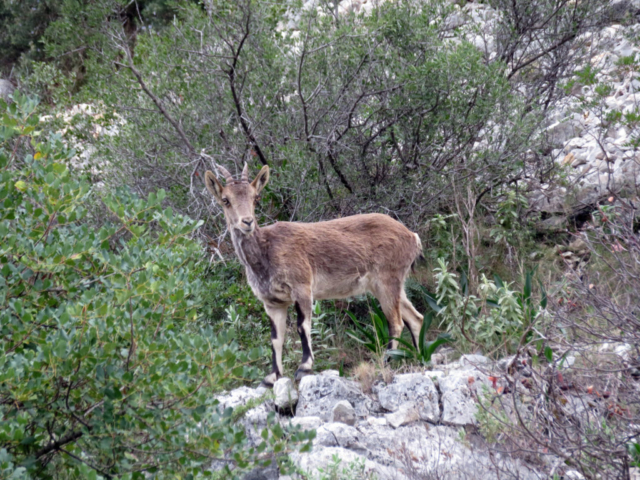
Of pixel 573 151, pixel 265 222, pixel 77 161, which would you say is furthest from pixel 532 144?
pixel 77 161

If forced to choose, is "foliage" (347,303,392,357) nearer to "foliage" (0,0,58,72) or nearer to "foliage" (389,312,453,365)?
"foliage" (389,312,453,365)

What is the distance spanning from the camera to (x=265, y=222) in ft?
29.9

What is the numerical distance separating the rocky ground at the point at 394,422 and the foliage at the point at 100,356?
122cm

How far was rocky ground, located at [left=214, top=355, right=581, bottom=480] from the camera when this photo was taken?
16.0 feet

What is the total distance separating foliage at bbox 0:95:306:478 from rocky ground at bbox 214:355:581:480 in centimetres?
122

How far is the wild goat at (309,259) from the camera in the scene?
702 cm

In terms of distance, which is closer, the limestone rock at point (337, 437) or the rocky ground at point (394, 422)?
the rocky ground at point (394, 422)

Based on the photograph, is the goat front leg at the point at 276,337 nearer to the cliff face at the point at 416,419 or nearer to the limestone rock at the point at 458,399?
the cliff face at the point at 416,419

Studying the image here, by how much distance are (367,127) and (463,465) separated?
18.4 feet

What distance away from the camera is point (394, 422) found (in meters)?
5.76

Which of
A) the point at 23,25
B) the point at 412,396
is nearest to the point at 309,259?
the point at 412,396

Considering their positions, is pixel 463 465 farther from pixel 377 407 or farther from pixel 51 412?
pixel 51 412

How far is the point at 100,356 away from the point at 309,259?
388 cm

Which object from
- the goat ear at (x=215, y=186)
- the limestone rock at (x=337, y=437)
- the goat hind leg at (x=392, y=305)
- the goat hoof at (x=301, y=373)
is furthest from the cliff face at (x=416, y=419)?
the goat ear at (x=215, y=186)
